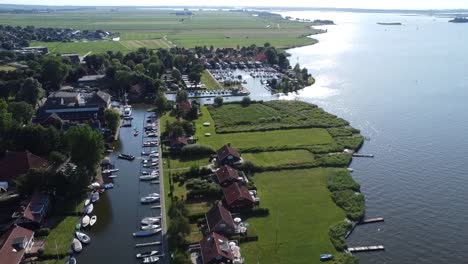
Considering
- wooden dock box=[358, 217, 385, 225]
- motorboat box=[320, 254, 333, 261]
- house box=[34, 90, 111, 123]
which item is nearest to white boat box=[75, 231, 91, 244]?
Answer: motorboat box=[320, 254, 333, 261]

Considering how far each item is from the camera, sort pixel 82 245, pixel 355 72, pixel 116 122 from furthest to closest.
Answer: pixel 355 72
pixel 116 122
pixel 82 245

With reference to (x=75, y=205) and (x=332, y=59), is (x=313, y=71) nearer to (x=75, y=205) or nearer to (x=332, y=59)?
(x=332, y=59)

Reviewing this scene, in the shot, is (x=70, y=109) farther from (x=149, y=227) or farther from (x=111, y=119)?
(x=149, y=227)

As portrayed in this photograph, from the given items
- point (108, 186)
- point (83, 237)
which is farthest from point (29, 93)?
point (83, 237)

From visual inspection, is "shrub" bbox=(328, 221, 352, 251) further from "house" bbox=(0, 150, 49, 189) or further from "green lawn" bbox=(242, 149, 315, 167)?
"house" bbox=(0, 150, 49, 189)

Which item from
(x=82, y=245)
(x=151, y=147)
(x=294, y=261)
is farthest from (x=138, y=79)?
(x=294, y=261)
